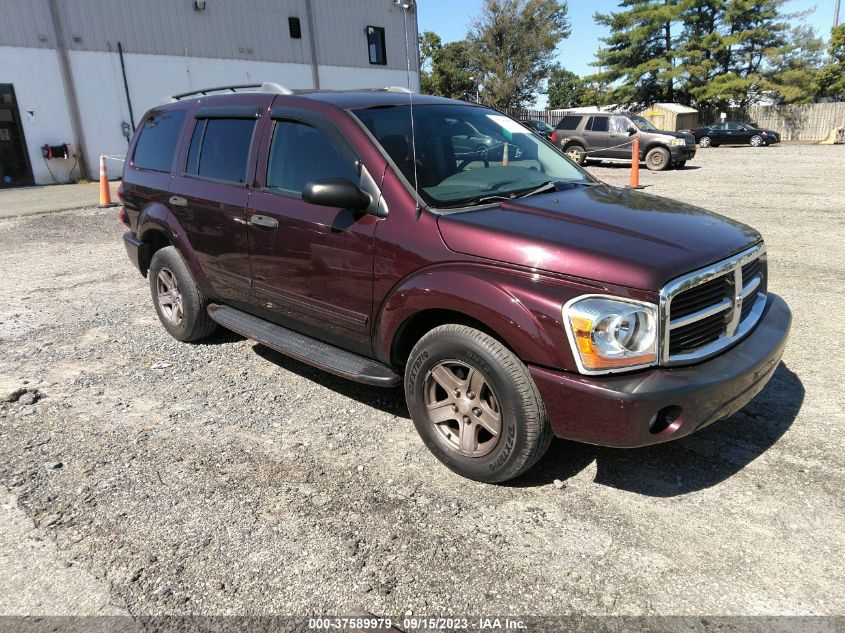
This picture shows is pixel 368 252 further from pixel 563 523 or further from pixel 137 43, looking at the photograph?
pixel 137 43

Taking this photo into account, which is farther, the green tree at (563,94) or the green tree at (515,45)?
the green tree at (563,94)

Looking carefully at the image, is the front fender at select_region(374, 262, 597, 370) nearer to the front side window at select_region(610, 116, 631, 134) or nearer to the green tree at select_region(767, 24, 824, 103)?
the front side window at select_region(610, 116, 631, 134)

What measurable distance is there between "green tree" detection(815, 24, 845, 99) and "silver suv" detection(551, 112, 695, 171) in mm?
28820

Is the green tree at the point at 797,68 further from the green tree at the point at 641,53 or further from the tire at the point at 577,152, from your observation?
the tire at the point at 577,152

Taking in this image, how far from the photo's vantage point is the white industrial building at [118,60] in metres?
18.3

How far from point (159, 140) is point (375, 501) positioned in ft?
12.5

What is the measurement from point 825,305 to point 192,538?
562cm

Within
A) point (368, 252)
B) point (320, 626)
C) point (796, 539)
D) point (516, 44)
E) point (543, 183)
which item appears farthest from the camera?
point (516, 44)

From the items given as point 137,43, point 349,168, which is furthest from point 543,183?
point 137,43

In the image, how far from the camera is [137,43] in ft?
67.4

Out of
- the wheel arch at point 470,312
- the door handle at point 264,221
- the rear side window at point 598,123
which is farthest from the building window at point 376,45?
the wheel arch at point 470,312

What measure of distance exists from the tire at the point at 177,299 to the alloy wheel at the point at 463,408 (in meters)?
2.50

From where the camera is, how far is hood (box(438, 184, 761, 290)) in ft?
8.61

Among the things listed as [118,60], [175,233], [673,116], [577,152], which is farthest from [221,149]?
[673,116]
